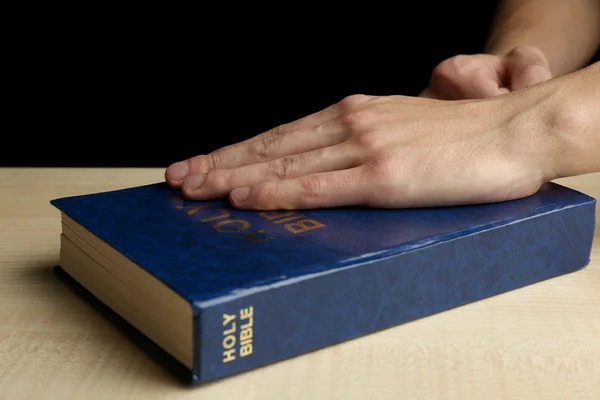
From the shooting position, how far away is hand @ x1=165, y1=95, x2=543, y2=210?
0.87 metres

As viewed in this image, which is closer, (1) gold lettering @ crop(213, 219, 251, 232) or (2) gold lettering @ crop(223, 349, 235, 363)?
(2) gold lettering @ crop(223, 349, 235, 363)

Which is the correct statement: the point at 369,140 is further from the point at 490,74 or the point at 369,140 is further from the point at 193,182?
the point at 490,74

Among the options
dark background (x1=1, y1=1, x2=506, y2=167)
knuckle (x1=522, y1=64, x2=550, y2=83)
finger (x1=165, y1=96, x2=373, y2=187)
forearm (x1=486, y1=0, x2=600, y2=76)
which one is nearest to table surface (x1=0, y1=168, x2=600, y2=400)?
finger (x1=165, y1=96, x2=373, y2=187)

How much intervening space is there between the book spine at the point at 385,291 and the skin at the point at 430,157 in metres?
0.07

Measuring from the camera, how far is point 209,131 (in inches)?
72.6

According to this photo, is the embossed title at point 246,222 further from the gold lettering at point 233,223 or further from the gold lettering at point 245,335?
the gold lettering at point 245,335

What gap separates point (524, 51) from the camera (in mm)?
1215

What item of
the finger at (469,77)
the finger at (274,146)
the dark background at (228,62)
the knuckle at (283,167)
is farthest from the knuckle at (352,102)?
the dark background at (228,62)

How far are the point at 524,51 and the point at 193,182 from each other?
578mm

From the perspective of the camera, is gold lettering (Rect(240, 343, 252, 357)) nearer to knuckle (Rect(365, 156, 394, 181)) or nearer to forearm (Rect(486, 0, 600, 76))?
knuckle (Rect(365, 156, 394, 181))

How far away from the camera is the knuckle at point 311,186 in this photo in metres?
0.87

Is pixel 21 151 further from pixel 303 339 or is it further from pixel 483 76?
pixel 303 339

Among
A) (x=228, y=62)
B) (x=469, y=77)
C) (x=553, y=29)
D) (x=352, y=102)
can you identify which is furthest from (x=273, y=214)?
(x=228, y=62)

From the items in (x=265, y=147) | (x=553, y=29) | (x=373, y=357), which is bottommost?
(x=373, y=357)
